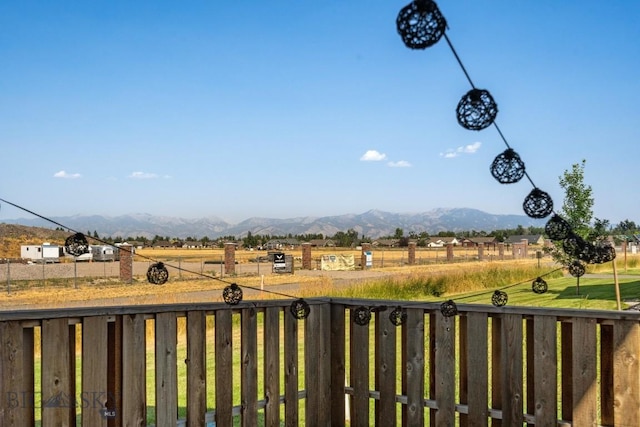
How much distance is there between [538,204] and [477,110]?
712mm

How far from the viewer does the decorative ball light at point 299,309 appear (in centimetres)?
344

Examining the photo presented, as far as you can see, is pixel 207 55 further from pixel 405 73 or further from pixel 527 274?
pixel 527 274

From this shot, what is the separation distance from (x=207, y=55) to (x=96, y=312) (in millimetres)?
8258

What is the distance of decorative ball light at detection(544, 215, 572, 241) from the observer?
2.43 metres

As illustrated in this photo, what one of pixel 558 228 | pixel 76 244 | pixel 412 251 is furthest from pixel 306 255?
pixel 558 228

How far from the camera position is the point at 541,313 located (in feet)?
9.41

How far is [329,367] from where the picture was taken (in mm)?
3691

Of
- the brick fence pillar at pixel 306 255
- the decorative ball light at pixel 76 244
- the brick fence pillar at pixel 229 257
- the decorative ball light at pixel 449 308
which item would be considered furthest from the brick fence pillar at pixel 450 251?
the decorative ball light at pixel 76 244

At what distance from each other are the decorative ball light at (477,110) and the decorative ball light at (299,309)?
1.93 meters

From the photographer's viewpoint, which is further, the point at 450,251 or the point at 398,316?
the point at 450,251

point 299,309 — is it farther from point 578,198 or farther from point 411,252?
point 411,252

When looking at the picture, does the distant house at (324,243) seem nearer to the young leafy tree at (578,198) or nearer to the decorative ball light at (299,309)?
the young leafy tree at (578,198)

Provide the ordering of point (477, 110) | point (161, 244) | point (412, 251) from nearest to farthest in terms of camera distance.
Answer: point (477, 110)
point (412, 251)
point (161, 244)

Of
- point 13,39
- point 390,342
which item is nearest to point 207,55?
point 13,39
